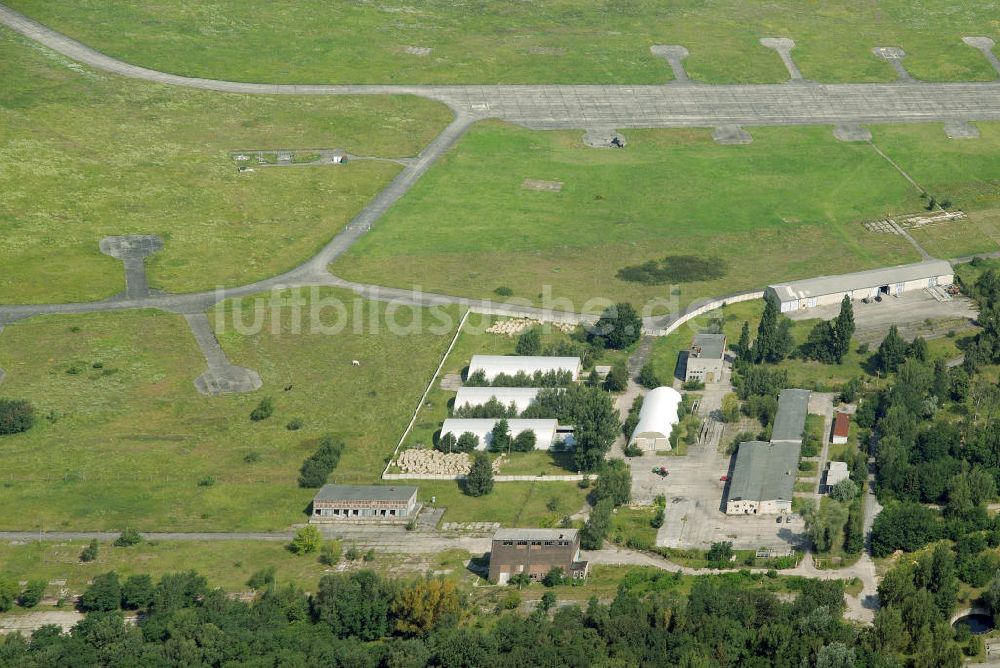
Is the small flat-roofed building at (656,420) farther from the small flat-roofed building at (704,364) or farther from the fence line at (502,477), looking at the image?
the fence line at (502,477)

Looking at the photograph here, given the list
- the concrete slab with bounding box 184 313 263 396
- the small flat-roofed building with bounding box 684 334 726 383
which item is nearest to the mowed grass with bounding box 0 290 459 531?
the concrete slab with bounding box 184 313 263 396

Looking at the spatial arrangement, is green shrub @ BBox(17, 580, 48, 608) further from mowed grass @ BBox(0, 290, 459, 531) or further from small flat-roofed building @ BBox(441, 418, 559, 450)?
small flat-roofed building @ BBox(441, 418, 559, 450)

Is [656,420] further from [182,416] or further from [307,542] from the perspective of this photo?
[182,416]

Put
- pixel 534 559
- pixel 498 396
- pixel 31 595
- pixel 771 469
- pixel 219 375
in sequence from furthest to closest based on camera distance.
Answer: pixel 219 375 < pixel 498 396 < pixel 771 469 < pixel 534 559 < pixel 31 595

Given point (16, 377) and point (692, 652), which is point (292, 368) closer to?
point (16, 377)

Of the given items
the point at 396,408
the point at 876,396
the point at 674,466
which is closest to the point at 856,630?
the point at 674,466

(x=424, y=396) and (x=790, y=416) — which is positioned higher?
(x=790, y=416)

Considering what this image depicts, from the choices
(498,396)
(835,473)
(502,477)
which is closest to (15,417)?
(498,396)
